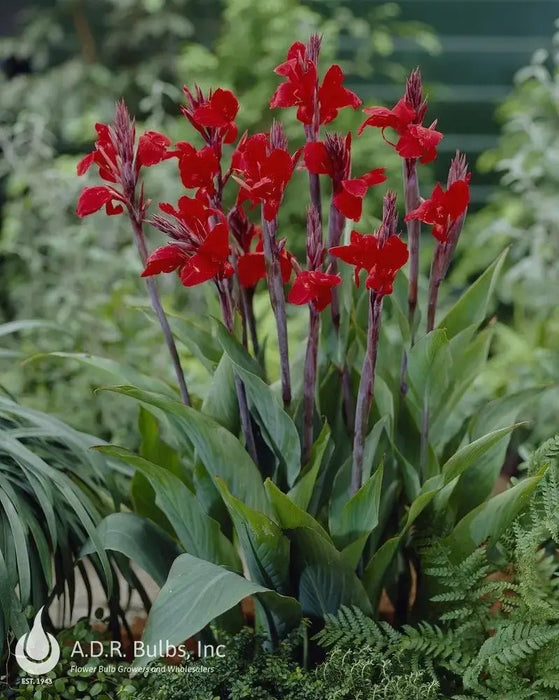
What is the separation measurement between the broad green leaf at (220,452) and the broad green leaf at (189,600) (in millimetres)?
131

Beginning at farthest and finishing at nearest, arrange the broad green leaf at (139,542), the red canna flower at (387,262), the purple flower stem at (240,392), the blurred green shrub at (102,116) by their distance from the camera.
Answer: the blurred green shrub at (102,116)
the broad green leaf at (139,542)
the purple flower stem at (240,392)
the red canna flower at (387,262)

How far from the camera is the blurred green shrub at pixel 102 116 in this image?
2.59m

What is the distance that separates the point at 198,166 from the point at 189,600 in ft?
1.87

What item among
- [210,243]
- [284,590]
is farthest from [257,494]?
[210,243]

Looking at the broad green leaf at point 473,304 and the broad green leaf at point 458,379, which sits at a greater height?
the broad green leaf at point 473,304

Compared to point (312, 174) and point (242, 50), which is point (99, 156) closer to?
point (312, 174)

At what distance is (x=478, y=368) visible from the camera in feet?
4.94

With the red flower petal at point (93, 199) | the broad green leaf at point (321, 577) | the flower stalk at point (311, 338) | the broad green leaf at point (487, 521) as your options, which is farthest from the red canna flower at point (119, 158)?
the broad green leaf at point (487, 521)

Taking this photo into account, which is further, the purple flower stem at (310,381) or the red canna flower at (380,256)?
the purple flower stem at (310,381)

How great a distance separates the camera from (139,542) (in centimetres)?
144

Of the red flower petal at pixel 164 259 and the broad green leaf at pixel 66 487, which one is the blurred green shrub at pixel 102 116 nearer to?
the broad green leaf at pixel 66 487

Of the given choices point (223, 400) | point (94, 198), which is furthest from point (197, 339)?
point (94, 198)

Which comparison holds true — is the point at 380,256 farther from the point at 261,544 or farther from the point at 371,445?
the point at 261,544

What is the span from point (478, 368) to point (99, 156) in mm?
678
